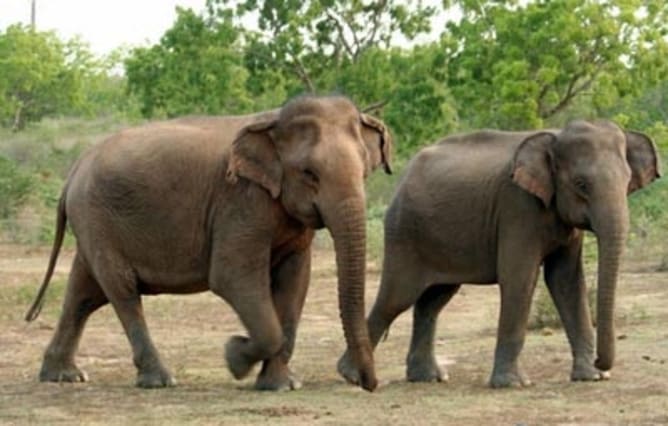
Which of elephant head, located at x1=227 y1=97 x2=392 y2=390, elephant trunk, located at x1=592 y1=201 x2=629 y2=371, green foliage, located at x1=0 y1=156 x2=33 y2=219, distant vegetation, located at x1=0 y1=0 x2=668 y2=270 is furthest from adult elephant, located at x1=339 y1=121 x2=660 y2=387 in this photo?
green foliage, located at x1=0 y1=156 x2=33 y2=219

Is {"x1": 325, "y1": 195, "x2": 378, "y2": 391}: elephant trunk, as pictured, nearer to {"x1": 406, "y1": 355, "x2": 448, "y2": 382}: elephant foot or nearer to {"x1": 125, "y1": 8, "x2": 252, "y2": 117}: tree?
{"x1": 406, "y1": 355, "x2": 448, "y2": 382}: elephant foot

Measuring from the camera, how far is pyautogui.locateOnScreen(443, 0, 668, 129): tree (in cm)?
2580

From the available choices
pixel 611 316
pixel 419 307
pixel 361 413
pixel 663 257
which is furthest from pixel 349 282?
pixel 663 257

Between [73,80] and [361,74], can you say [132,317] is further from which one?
[73,80]

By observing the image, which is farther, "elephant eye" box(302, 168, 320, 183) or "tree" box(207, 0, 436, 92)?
"tree" box(207, 0, 436, 92)

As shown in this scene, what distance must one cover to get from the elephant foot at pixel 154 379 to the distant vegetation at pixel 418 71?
8.56 m

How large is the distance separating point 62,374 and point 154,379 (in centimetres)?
96

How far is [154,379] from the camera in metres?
12.1

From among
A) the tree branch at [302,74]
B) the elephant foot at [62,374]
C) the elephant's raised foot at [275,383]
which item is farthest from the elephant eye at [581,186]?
the tree branch at [302,74]

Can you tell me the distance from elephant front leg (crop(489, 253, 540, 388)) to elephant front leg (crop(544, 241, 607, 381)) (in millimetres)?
448

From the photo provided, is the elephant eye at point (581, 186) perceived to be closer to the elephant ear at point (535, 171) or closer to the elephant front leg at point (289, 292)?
the elephant ear at point (535, 171)

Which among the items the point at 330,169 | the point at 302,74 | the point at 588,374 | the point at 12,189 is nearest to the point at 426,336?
the point at 588,374

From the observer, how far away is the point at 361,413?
1046 centimetres

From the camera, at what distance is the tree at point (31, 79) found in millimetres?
54062
